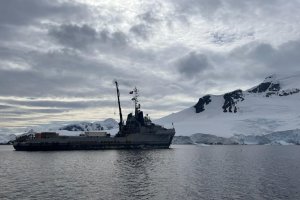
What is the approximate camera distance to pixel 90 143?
146000mm

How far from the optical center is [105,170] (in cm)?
7356

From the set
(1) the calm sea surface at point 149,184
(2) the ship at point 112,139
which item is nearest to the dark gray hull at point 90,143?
(2) the ship at point 112,139

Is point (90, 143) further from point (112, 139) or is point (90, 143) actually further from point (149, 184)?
point (149, 184)

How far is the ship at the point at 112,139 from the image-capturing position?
141 metres

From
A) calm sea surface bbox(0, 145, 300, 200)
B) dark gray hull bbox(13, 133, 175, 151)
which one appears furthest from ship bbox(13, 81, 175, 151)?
calm sea surface bbox(0, 145, 300, 200)

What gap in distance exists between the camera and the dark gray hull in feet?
462

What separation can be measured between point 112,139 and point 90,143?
27.7 ft

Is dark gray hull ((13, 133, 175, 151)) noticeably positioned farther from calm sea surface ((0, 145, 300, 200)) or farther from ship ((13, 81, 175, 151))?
calm sea surface ((0, 145, 300, 200))

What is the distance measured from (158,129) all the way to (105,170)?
257 feet

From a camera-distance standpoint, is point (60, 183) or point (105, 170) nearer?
point (60, 183)

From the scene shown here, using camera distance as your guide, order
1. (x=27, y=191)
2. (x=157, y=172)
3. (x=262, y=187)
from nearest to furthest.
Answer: (x=27, y=191) < (x=262, y=187) < (x=157, y=172)

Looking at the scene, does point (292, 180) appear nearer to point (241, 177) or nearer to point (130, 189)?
point (241, 177)

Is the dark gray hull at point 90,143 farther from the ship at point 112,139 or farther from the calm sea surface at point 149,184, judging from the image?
the calm sea surface at point 149,184

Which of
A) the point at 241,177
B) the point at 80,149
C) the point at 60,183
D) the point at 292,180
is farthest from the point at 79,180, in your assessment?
the point at 80,149
